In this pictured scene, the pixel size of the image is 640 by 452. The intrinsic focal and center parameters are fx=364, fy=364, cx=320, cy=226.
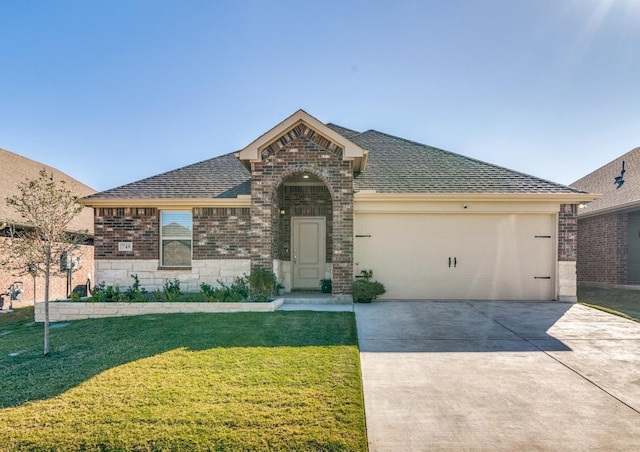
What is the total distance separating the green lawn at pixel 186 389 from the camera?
324 cm

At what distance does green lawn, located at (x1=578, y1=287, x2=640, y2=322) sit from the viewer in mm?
10109

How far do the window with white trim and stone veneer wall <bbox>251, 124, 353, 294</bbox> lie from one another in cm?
232

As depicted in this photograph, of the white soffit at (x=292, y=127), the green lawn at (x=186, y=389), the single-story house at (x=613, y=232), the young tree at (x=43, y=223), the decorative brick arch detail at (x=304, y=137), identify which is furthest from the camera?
the single-story house at (x=613, y=232)

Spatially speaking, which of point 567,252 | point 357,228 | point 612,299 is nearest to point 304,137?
point 357,228

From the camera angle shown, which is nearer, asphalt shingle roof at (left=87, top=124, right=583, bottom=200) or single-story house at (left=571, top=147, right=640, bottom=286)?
asphalt shingle roof at (left=87, top=124, right=583, bottom=200)

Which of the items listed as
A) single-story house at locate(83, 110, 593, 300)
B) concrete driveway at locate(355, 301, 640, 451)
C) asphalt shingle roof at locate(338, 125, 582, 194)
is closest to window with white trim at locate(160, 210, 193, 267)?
single-story house at locate(83, 110, 593, 300)

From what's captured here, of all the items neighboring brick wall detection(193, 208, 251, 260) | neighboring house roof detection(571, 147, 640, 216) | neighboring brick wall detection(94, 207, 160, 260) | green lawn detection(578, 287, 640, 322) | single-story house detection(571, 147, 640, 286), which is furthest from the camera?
single-story house detection(571, 147, 640, 286)

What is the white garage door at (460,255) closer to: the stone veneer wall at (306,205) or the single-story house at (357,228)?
the single-story house at (357,228)

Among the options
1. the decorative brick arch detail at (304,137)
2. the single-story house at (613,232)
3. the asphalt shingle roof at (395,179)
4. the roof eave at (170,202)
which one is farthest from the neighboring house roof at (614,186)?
the roof eave at (170,202)

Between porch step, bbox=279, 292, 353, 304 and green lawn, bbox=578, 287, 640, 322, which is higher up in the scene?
porch step, bbox=279, 292, 353, 304

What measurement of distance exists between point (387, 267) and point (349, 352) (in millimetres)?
5249

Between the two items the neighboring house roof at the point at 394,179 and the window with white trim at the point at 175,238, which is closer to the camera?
the neighboring house roof at the point at 394,179

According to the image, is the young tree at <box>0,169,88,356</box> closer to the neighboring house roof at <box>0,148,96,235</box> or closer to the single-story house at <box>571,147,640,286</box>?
the neighboring house roof at <box>0,148,96,235</box>

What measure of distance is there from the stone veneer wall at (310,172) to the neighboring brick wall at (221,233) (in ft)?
2.72
